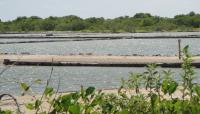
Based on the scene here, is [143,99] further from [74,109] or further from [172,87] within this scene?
[74,109]

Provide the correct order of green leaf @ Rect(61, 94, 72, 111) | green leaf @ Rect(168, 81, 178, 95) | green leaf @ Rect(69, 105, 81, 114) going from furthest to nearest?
green leaf @ Rect(168, 81, 178, 95) → green leaf @ Rect(61, 94, 72, 111) → green leaf @ Rect(69, 105, 81, 114)

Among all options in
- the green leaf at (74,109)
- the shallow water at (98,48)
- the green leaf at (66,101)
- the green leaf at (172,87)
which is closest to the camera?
the green leaf at (74,109)

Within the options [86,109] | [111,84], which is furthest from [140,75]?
[111,84]

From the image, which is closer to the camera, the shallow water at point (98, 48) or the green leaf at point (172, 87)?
the green leaf at point (172, 87)

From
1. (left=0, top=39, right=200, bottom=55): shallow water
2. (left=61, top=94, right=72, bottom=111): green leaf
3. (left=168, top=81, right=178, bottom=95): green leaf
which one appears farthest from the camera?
(left=0, top=39, right=200, bottom=55): shallow water

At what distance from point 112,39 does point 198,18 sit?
6515 cm

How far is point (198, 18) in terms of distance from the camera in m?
184

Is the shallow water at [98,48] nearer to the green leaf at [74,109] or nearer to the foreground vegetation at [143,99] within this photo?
the foreground vegetation at [143,99]

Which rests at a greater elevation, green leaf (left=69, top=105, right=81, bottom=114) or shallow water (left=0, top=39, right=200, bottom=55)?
green leaf (left=69, top=105, right=81, bottom=114)

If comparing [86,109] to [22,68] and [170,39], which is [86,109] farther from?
[170,39]

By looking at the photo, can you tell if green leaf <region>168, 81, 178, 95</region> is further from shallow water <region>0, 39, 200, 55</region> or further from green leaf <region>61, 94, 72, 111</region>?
shallow water <region>0, 39, 200, 55</region>

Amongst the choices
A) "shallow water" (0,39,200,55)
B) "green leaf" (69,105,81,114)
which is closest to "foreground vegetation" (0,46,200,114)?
"green leaf" (69,105,81,114)

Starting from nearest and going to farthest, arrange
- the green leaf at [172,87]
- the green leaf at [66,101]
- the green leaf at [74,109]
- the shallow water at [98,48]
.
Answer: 1. the green leaf at [74,109]
2. the green leaf at [66,101]
3. the green leaf at [172,87]
4. the shallow water at [98,48]

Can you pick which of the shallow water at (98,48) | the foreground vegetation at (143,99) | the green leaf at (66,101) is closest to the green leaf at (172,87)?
the foreground vegetation at (143,99)
